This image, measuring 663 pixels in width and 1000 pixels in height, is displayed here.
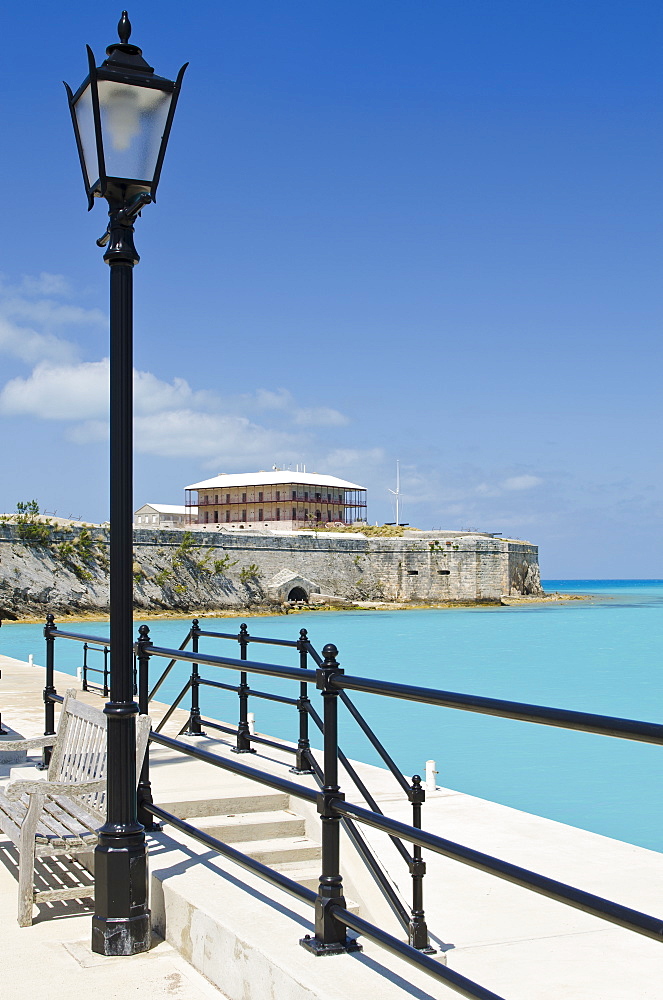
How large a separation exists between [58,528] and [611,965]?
120 feet

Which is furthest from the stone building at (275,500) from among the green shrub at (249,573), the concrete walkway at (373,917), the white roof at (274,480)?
the concrete walkway at (373,917)

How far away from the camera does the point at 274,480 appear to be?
62.7m

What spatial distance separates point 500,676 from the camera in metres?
24.8

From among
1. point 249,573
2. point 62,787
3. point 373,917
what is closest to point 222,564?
point 249,573

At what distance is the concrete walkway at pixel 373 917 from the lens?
2713mm

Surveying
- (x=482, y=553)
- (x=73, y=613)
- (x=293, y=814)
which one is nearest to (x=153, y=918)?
(x=293, y=814)

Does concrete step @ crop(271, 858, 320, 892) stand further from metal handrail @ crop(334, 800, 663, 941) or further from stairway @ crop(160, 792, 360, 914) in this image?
metal handrail @ crop(334, 800, 663, 941)

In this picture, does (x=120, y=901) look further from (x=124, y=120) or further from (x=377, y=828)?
(x=124, y=120)

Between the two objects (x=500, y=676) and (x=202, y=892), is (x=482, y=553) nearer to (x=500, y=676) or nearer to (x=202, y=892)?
(x=500, y=676)

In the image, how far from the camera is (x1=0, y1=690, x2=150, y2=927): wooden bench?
11.9ft

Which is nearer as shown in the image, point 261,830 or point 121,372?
point 121,372

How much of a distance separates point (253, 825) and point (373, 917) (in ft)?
2.86

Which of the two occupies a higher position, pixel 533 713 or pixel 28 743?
pixel 533 713

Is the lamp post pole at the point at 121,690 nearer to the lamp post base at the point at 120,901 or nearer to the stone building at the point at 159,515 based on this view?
the lamp post base at the point at 120,901
